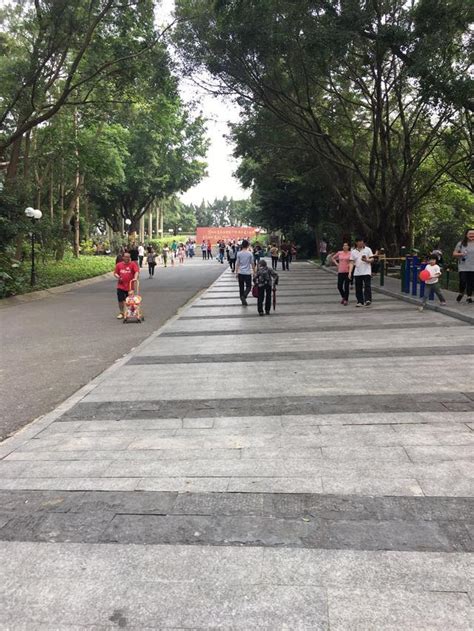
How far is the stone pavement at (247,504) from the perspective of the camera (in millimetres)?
2383

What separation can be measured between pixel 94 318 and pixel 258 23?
9.33 m

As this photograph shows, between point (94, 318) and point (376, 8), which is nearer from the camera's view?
point (94, 318)

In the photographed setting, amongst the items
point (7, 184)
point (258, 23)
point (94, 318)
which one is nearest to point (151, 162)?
point (7, 184)

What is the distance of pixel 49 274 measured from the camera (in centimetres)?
2433

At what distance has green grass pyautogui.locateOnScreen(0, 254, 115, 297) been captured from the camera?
17.9 m

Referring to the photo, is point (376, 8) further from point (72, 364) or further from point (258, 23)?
point (72, 364)

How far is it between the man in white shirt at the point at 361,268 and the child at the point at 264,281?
2.07 m

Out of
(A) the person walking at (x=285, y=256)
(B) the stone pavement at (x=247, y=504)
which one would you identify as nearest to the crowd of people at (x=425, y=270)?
(B) the stone pavement at (x=247, y=504)

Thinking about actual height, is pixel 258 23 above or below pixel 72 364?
above

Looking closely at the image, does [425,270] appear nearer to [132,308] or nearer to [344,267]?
[344,267]

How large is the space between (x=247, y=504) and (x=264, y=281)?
906cm

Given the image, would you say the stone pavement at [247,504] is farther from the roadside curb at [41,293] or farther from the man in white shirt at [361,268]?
the roadside curb at [41,293]

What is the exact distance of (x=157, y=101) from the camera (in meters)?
22.5

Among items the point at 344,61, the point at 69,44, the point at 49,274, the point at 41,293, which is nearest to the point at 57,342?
the point at 41,293
